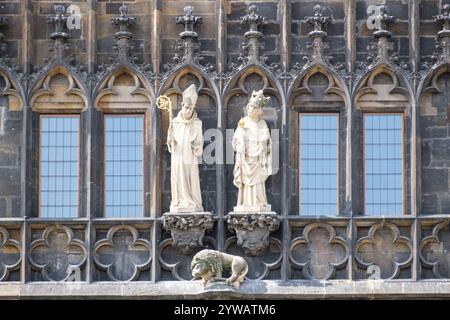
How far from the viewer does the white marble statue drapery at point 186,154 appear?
1559 inches

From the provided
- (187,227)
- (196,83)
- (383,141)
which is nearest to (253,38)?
(196,83)

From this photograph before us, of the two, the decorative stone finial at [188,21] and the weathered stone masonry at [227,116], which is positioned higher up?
the decorative stone finial at [188,21]

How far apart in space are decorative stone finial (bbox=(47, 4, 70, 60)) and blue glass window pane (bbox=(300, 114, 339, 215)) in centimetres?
480

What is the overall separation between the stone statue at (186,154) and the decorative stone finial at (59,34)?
2580 millimetres

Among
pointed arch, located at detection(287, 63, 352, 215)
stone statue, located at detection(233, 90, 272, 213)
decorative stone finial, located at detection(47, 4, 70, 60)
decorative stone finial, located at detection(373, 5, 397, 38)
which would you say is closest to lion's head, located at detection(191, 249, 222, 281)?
stone statue, located at detection(233, 90, 272, 213)

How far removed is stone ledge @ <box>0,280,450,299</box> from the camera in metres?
39.4

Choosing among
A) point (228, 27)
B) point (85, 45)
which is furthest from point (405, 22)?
point (85, 45)

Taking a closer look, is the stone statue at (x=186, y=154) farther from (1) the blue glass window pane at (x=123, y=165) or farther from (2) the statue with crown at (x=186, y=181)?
(1) the blue glass window pane at (x=123, y=165)

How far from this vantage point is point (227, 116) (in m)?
40.3

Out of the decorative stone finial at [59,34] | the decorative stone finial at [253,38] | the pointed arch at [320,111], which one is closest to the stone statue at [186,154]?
Result: the decorative stone finial at [253,38]

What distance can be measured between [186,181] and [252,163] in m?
1.29

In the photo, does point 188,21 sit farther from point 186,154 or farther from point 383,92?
point 383,92

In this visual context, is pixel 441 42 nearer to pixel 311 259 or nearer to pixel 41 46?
pixel 311 259

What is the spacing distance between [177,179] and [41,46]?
3851 mm
